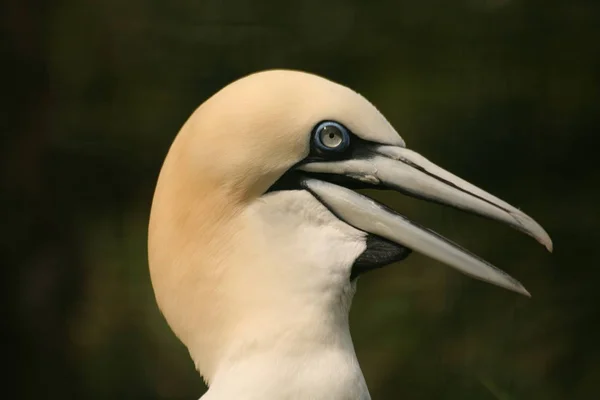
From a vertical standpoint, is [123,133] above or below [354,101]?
below

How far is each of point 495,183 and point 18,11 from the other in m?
2.66

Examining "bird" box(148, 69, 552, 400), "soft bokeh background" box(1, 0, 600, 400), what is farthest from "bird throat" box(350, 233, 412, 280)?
"soft bokeh background" box(1, 0, 600, 400)

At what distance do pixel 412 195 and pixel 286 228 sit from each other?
0.28 meters

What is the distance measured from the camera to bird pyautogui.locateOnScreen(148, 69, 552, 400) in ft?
5.98

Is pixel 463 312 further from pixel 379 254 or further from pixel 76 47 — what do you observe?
pixel 379 254

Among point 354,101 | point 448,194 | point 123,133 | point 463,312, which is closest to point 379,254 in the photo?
point 448,194

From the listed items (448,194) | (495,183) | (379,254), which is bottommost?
(495,183)

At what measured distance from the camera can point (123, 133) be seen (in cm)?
490

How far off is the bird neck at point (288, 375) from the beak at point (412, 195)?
0.28 metres

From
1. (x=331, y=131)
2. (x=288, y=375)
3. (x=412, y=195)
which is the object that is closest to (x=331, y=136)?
(x=331, y=131)

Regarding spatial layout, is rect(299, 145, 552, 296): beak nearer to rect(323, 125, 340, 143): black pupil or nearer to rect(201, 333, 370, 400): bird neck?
rect(323, 125, 340, 143): black pupil

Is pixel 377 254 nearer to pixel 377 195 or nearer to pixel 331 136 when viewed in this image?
pixel 331 136

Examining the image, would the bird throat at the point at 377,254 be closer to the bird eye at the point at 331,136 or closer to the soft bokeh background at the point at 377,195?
the bird eye at the point at 331,136

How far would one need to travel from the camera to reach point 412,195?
6.18 ft
